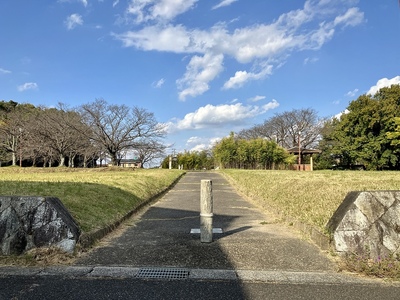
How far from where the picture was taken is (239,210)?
8438 mm

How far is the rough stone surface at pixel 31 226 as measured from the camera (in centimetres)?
398

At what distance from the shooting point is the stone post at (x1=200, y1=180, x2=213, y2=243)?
4742 mm

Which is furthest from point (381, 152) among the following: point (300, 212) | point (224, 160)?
point (300, 212)

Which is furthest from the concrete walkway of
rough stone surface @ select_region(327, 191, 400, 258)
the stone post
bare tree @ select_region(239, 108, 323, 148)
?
bare tree @ select_region(239, 108, 323, 148)

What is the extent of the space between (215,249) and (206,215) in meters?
0.53

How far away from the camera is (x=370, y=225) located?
3900 millimetres

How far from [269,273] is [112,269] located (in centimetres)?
176

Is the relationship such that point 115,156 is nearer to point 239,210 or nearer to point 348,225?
point 239,210

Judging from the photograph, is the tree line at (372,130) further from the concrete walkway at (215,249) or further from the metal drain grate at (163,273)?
the metal drain grate at (163,273)

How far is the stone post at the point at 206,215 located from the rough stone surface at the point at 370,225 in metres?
1.71

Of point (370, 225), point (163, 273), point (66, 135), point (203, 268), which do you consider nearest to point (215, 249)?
point (203, 268)

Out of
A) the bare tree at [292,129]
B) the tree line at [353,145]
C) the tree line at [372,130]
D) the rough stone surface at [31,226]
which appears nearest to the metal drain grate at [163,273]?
the rough stone surface at [31,226]

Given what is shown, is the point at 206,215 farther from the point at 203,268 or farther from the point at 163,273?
the point at 163,273

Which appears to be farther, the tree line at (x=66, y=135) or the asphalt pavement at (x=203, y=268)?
the tree line at (x=66, y=135)
